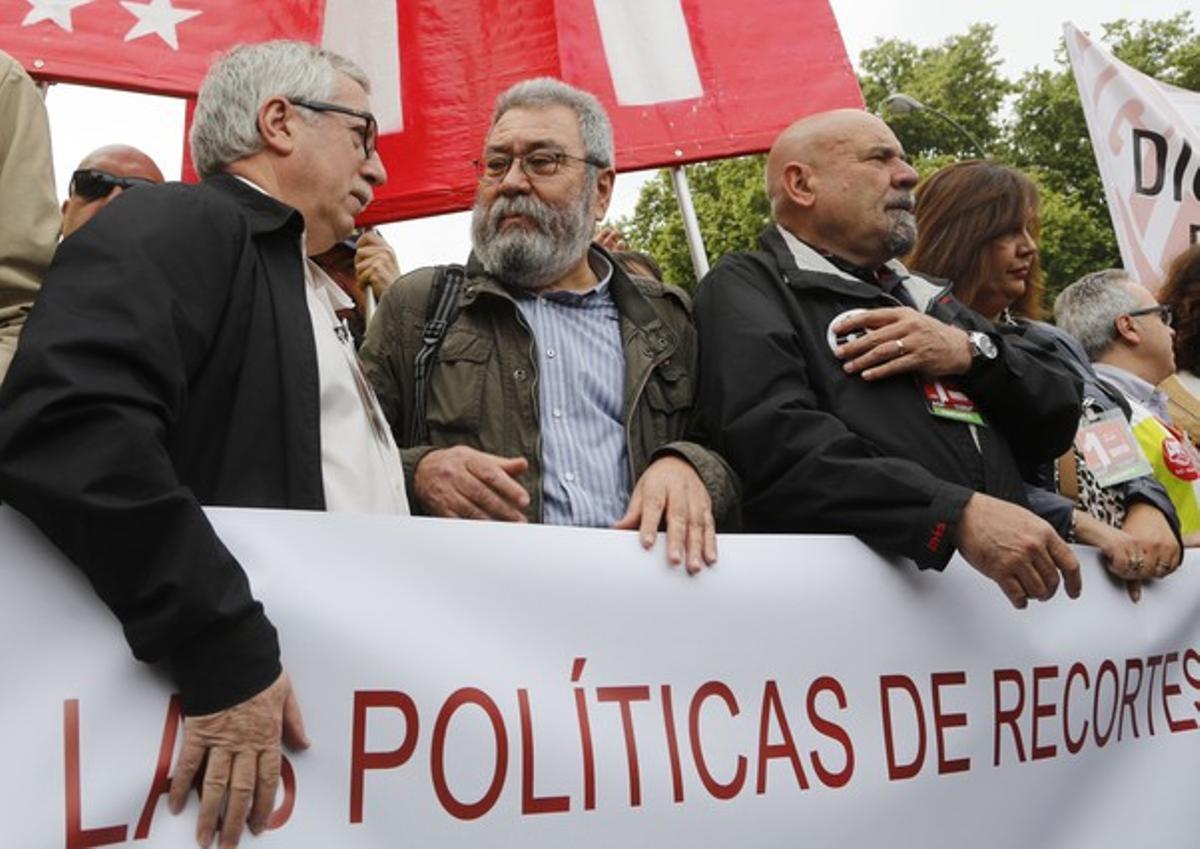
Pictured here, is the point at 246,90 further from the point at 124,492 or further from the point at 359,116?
the point at 124,492

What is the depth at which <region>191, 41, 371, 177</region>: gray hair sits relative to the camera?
2.39m

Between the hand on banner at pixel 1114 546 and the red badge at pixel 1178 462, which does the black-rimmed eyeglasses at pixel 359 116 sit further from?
the red badge at pixel 1178 462

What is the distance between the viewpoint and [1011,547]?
2480 mm

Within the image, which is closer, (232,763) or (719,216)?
(232,763)

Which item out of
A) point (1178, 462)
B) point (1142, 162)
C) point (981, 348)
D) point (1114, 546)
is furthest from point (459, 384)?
point (1142, 162)

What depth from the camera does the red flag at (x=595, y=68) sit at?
185 inches

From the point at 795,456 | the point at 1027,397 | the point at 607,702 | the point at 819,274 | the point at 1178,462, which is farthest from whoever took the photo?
the point at 1178,462

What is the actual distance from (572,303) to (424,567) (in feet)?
3.67

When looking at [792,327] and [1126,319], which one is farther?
[1126,319]

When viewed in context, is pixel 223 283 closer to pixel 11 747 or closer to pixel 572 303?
pixel 11 747

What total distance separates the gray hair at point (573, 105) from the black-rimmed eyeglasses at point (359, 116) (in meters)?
0.67

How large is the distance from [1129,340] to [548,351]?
2407mm

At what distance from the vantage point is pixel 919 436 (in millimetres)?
2781

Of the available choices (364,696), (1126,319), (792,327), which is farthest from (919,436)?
(1126,319)
